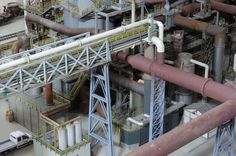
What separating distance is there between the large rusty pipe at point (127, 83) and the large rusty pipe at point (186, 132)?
411 inches

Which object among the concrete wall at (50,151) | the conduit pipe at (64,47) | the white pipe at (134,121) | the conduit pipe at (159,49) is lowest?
the concrete wall at (50,151)

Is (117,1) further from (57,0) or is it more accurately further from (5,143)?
(5,143)

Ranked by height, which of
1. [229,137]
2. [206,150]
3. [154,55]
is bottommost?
[206,150]

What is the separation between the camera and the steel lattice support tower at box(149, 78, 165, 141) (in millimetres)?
36250

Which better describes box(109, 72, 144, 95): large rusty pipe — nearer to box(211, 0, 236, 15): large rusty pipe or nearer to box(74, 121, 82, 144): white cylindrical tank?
box(74, 121, 82, 144): white cylindrical tank

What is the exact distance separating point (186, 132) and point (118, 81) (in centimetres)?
1490

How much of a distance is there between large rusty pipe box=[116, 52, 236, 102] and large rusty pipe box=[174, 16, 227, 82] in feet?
30.5

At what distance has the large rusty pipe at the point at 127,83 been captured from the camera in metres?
39.4

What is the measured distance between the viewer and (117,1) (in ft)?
140

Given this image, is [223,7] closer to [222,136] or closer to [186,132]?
[222,136]

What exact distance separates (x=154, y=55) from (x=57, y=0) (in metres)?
12.8

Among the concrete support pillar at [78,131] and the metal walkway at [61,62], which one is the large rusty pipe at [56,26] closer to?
the metal walkway at [61,62]

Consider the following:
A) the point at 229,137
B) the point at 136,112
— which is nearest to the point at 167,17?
the point at 136,112

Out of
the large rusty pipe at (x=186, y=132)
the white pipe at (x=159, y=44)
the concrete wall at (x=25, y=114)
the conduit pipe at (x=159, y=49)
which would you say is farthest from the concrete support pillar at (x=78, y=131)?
the large rusty pipe at (x=186, y=132)
